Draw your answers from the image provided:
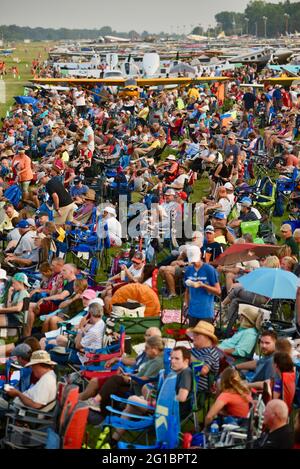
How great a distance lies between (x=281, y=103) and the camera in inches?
1140

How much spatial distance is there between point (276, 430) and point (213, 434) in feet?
1.79

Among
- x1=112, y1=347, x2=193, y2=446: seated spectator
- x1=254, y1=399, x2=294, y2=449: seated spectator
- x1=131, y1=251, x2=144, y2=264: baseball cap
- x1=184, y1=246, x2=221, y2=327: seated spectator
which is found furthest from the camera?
x1=131, y1=251, x2=144, y2=264: baseball cap

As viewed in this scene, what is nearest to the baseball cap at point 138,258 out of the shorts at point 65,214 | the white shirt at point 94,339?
the white shirt at point 94,339

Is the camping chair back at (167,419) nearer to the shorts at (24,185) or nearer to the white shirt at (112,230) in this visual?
the white shirt at (112,230)

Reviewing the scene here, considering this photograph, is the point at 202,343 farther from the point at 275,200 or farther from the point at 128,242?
the point at 275,200

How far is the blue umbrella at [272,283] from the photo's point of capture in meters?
8.37

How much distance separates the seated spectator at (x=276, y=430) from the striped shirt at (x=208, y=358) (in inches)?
40.0

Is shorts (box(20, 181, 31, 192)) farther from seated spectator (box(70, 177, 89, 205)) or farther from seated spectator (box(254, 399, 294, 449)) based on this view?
seated spectator (box(254, 399, 294, 449))

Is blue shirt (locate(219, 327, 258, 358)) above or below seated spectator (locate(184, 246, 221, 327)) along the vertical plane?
below

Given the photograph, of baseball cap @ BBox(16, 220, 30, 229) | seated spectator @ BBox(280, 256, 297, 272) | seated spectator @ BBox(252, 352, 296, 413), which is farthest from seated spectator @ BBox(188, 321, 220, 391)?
baseball cap @ BBox(16, 220, 30, 229)

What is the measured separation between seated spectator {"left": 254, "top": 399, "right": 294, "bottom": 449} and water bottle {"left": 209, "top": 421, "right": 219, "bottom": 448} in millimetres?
324

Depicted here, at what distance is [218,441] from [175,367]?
2.47 ft

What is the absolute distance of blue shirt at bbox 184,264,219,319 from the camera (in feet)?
28.9

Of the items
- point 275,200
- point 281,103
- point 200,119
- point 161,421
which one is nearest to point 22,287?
point 161,421
